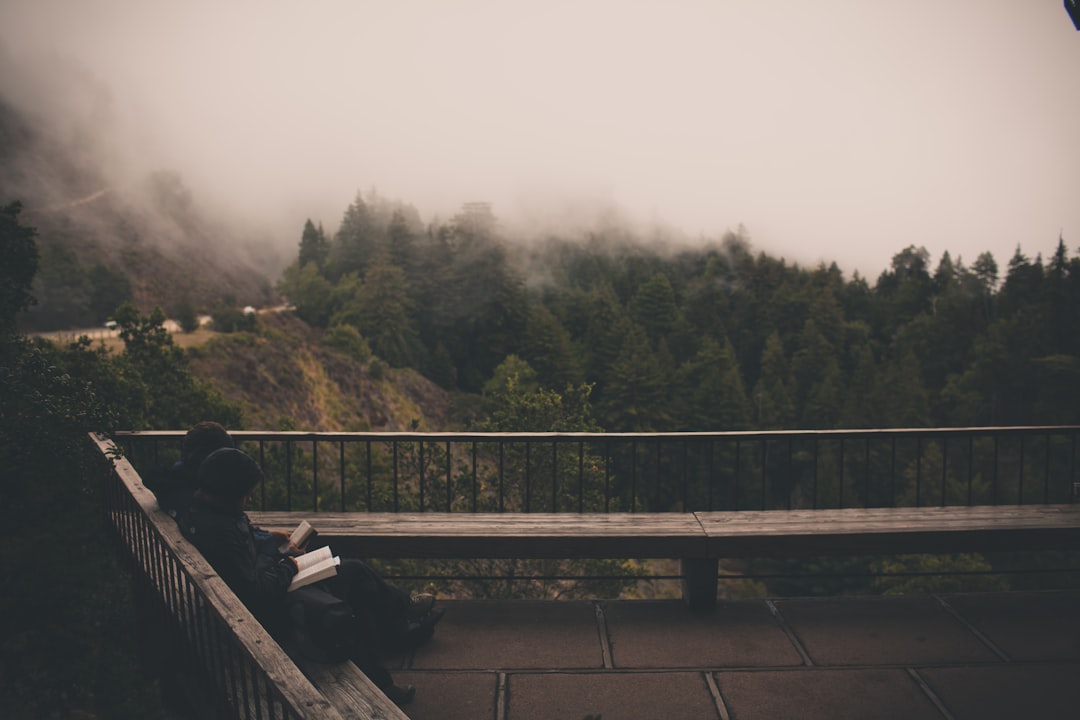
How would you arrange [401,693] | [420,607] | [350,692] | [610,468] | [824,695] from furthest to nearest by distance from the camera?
[610,468] → [420,607] → [824,695] → [401,693] → [350,692]

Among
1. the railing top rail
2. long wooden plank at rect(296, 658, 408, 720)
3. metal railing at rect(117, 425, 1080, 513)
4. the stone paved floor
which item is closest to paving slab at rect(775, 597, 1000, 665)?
the stone paved floor

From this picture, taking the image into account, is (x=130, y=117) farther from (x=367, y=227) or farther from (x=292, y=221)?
(x=367, y=227)

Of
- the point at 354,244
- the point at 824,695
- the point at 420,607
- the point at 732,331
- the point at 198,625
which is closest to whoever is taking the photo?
the point at 198,625

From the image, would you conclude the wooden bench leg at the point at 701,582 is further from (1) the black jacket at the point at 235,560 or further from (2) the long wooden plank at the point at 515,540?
(1) the black jacket at the point at 235,560

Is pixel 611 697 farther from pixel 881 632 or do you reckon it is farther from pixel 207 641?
pixel 207 641

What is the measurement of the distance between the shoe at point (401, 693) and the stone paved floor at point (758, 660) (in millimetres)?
72

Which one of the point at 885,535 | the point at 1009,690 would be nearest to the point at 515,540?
the point at 885,535

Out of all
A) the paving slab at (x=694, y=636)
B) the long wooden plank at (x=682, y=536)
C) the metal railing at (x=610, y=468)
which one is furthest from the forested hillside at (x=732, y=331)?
the paving slab at (x=694, y=636)

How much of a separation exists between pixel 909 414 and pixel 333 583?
215ft

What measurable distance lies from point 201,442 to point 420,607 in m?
1.61

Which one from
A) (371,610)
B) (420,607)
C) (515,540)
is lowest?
(420,607)

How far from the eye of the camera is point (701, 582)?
16.1 ft

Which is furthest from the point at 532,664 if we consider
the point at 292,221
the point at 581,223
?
the point at 581,223

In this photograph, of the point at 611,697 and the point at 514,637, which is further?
the point at 514,637
